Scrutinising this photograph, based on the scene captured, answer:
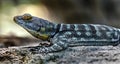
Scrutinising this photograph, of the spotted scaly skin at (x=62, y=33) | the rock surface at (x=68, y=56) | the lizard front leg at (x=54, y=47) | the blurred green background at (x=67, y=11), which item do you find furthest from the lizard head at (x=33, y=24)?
the blurred green background at (x=67, y=11)

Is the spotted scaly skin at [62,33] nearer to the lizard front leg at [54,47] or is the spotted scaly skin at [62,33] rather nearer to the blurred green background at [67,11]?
the lizard front leg at [54,47]

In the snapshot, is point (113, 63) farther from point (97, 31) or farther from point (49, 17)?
point (49, 17)

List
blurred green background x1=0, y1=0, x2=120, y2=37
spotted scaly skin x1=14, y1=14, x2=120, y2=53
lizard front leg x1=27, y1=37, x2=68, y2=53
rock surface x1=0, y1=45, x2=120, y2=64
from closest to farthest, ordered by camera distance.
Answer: rock surface x1=0, y1=45, x2=120, y2=64 < lizard front leg x1=27, y1=37, x2=68, y2=53 < spotted scaly skin x1=14, y1=14, x2=120, y2=53 < blurred green background x1=0, y1=0, x2=120, y2=37

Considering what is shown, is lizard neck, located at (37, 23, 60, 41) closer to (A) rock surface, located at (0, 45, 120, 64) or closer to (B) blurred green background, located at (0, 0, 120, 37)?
(A) rock surface, located at (0, 45, 120, 64)

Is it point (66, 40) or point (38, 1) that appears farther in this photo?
point (38, 1)

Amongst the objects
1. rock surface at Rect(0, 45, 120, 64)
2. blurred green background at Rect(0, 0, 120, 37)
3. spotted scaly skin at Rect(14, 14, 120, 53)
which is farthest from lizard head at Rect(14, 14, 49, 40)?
blurred green background at Rect(0, 0, 120, 37)

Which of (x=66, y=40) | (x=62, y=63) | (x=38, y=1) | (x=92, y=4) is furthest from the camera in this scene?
(x=38, y=1)

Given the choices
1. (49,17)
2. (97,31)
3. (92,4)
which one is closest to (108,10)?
(92,4)
